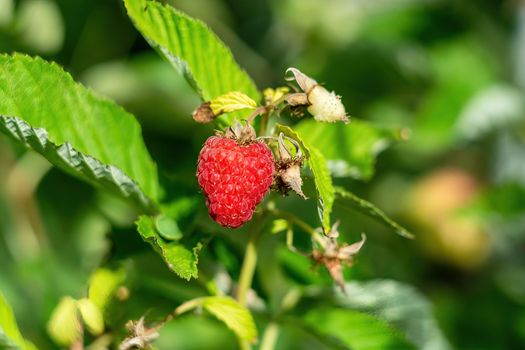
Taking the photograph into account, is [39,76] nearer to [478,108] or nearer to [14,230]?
[14,230]

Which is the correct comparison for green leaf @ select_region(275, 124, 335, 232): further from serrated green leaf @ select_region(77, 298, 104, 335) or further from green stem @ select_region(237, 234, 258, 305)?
serrated green leaf @ select_region(77, 298, 104, 335)

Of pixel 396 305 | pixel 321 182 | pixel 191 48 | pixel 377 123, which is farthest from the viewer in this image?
pixel 377 123

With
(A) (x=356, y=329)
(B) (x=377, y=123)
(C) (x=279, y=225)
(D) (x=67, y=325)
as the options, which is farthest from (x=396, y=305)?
(B) (x=377, y=123)

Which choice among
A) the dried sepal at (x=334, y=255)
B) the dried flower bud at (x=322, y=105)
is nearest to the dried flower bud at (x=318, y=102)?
the dried flower bud at (x=322, y=105)

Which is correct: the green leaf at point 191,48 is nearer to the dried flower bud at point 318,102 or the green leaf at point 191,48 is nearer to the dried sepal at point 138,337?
the dried flower bud at point 318,102

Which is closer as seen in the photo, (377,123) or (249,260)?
(249,260)

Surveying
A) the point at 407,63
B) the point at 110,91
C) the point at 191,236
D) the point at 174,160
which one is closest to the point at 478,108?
the point at 407,63

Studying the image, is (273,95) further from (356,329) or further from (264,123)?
(356,329)

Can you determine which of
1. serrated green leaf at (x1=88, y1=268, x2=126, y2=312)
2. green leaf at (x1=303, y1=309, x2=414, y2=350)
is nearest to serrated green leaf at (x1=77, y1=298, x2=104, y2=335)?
serrated green leaf at (x1=88, y1=268, x2=126, y2=312)
